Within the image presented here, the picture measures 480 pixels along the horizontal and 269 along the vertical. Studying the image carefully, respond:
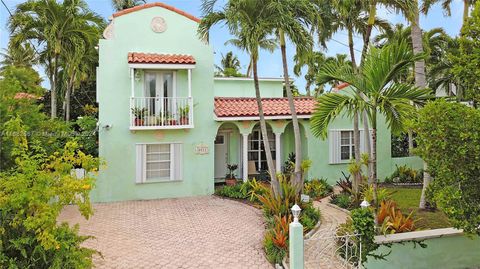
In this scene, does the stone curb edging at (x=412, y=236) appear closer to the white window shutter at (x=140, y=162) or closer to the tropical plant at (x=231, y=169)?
the white window shutter at (x=140, y=162)

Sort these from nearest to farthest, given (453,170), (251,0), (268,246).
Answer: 1. (453,170)
2. (268,246)
3. (251,0)

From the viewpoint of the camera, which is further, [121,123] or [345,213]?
[121,123]

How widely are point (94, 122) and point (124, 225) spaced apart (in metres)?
6.93

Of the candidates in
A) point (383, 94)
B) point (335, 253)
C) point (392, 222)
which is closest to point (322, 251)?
point (335, 253)

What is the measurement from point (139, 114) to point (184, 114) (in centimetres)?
206

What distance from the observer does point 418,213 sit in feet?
40.0

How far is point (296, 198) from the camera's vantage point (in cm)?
1227

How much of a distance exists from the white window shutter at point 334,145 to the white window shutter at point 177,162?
27.2 feet

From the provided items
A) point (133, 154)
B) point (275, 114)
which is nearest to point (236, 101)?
point (275, 114)

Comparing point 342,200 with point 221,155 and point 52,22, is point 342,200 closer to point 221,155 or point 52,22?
point 221,155

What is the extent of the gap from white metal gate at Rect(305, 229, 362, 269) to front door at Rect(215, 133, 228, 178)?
10.5 metres

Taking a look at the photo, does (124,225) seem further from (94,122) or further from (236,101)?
(236,101)

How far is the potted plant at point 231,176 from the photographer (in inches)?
723

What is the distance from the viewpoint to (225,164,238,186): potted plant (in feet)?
60.2
